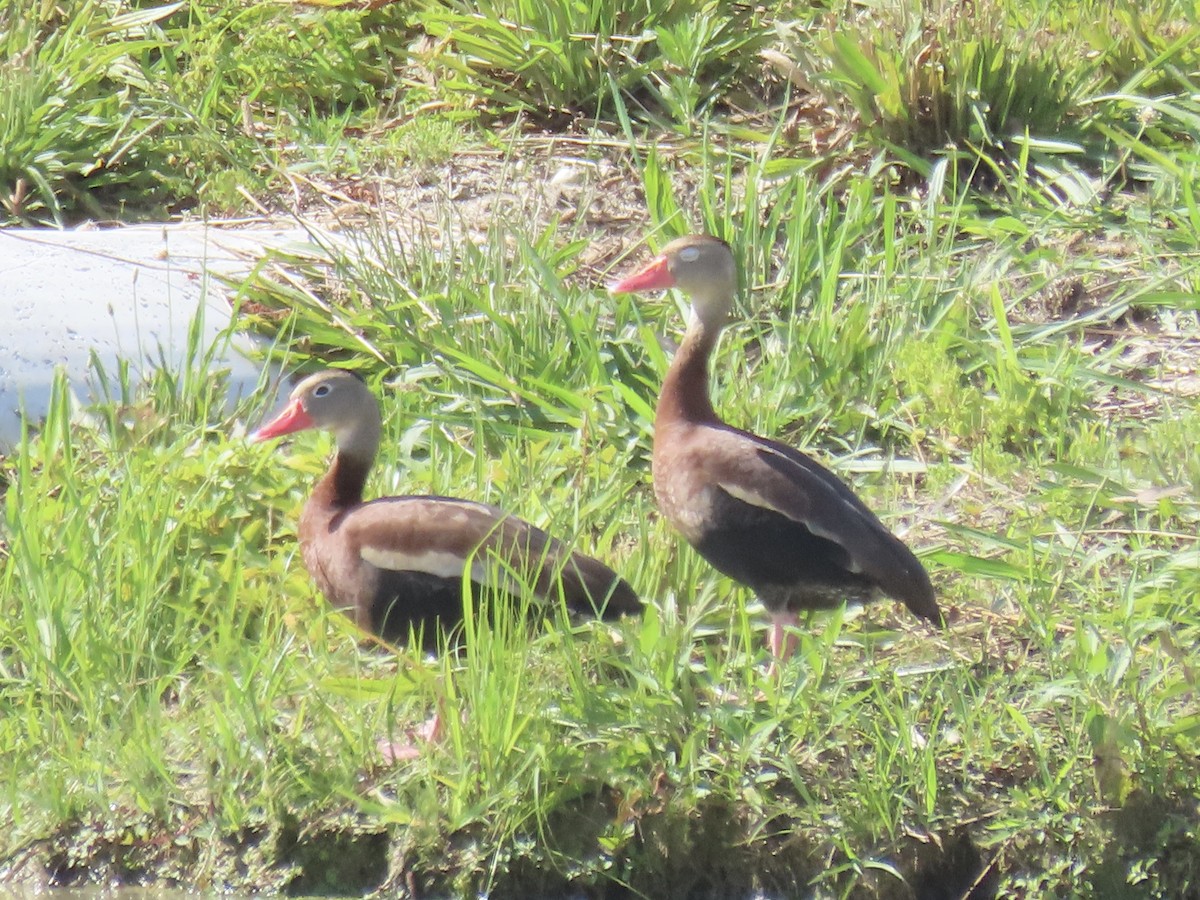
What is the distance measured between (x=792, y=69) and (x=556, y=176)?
986mm

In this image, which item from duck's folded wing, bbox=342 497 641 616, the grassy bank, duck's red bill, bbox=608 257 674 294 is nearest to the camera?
the grassy bank

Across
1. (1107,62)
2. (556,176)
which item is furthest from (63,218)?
(1107,62)

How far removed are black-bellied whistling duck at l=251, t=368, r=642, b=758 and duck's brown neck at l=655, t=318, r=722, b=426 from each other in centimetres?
59

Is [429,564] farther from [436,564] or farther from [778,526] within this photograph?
[778,526]

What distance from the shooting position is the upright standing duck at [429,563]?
4613mm

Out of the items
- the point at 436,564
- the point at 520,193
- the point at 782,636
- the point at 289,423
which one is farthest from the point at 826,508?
the point at 520,193

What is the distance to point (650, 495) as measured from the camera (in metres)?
5.58

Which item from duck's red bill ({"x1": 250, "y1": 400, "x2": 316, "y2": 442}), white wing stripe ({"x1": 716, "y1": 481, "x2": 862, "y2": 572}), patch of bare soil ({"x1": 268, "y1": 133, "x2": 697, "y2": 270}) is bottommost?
duck's red bill ({"x1": 250, "y1": 400, "x2": 316, "y2": 442})

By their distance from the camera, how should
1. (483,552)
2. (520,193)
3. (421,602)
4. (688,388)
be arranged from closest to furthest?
(483,552), (421,602), (688,388), (520,193)

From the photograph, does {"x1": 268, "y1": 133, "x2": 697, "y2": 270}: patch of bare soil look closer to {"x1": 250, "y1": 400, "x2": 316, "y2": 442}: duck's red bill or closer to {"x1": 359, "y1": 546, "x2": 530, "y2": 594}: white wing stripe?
{"x1": 250, "y1": 400, "x2": 316, "y2": 442}: duck's red bill

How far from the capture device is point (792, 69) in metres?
7.11

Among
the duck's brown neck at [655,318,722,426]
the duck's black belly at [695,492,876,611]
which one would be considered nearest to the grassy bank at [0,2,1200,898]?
the duck's black belly at [695,492,876,611]

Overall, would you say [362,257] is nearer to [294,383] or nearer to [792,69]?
[294,383]

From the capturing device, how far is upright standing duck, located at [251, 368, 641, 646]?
15.1ft
